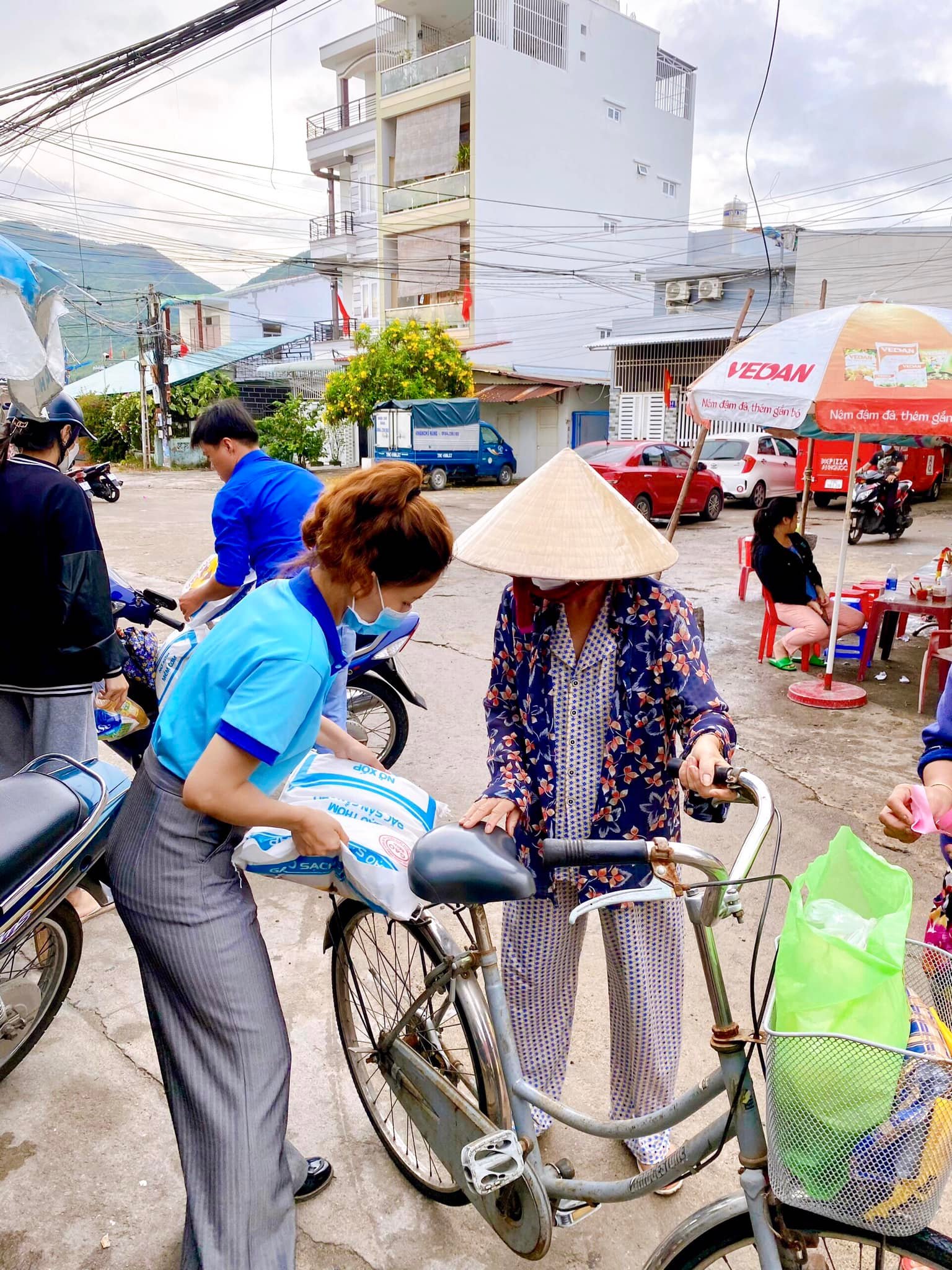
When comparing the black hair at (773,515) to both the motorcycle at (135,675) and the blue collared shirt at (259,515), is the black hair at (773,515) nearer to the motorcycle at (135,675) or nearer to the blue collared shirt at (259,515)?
the blue collared shirt at (259,515)

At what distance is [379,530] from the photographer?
1546mm

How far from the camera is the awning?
23.1m

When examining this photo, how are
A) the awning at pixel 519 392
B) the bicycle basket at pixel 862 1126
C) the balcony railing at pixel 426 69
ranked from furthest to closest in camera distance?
the balcony railing at pixel 426 69
the awning at pixel 519 392
the bicycle basket at pixel 862 1126

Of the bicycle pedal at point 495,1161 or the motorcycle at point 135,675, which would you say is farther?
the motorcycle at point 135,675

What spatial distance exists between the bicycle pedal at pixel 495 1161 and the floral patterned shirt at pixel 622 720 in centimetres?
51

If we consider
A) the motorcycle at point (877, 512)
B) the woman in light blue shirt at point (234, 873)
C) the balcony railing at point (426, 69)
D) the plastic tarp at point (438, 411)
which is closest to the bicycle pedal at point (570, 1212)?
the woman in light blue shirt at point (234, 873)

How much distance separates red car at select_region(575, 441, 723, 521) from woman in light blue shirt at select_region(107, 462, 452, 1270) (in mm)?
12700

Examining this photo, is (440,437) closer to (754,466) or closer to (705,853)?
(754,466)

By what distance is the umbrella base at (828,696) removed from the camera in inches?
223

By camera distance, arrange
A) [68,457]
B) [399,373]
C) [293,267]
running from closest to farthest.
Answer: [68,457], [399,373], [293,267]

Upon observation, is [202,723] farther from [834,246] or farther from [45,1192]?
[834,246]

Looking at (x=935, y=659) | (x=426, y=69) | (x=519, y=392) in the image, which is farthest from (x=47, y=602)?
(x=426, y=69)

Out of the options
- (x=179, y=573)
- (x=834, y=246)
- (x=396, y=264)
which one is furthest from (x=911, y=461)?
(x=396, y=264)

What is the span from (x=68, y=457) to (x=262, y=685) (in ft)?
6.04
